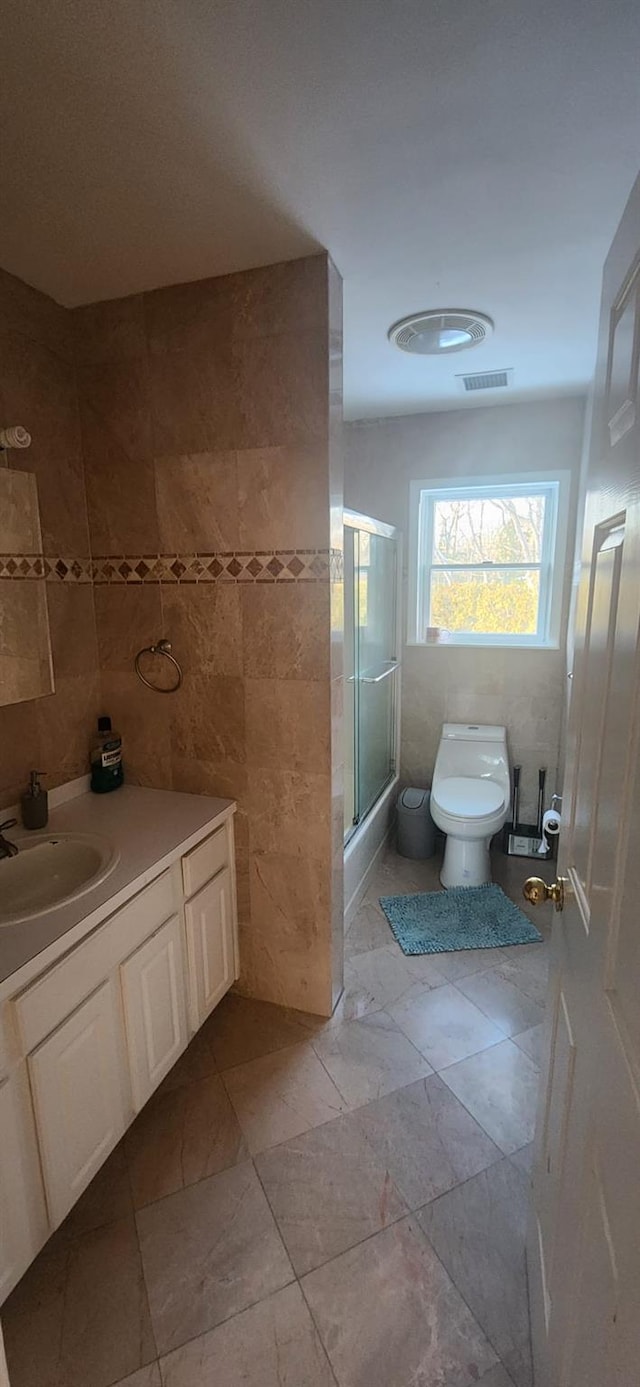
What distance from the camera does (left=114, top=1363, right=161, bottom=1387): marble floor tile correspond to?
43.6 inches

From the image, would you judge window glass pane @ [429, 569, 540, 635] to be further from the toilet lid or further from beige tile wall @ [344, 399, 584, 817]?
the toilet lid

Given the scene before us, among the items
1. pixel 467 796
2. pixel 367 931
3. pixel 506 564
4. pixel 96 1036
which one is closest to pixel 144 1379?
pixel 96 1036

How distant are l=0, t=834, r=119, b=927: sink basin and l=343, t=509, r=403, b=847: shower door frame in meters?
1.21

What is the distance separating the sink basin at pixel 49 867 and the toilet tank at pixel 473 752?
1.95 metres

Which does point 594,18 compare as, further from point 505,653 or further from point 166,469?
point 505,653

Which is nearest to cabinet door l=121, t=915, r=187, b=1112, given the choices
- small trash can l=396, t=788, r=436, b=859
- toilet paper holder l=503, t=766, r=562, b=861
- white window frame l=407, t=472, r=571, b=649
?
small trash can l=396, t=788, r=436, b=859

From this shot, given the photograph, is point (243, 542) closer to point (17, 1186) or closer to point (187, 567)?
point (187, 567)

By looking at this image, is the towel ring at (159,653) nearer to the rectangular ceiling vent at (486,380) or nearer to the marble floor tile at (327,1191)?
the marble floor tile at (327,1191)

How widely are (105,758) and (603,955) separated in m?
1.68

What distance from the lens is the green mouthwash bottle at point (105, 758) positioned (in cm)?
201

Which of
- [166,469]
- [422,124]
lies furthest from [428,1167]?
[422,124]

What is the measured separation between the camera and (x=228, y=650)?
1883 mm

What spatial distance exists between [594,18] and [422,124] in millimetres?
325

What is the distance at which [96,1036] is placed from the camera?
53.0 inches
